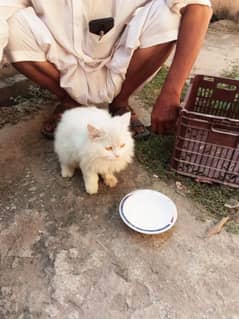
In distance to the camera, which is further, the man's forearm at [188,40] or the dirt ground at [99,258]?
the man's forearm at [188,40]

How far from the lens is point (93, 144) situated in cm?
143

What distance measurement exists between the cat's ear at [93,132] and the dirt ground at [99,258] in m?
0.35

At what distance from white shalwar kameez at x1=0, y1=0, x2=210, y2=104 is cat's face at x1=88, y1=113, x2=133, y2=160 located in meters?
0.46

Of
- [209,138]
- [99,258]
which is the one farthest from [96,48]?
[99,258]

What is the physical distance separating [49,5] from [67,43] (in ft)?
0.60

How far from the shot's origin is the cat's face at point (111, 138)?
1.39 metres

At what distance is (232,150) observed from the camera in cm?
159

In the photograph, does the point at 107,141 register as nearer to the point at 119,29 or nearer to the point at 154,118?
the point at 154,118

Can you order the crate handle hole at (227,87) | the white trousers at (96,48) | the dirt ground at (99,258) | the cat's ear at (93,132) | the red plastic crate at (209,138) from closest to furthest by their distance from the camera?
1. the dirt ground at (99,258)
2. the cat's ear at (93,132)
3. the red plastic crate at (209,138)
4. the white trousers at (96,48)
5. the crate handle hole at (227,87)

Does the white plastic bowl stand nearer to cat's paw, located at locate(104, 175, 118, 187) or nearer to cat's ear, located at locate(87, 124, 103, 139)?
cat's paw, located at locate(104, 175, 118, 187)

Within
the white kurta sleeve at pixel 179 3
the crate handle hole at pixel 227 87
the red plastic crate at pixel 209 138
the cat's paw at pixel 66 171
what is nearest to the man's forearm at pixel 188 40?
the white kurta sleeve at pixel 179 3

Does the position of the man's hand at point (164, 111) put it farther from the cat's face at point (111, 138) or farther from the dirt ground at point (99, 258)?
the dirt ground at point (99, 258)

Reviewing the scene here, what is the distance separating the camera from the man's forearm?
1614 millimetres

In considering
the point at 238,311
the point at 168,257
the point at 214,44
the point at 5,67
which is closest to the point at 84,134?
the point at 168,257
